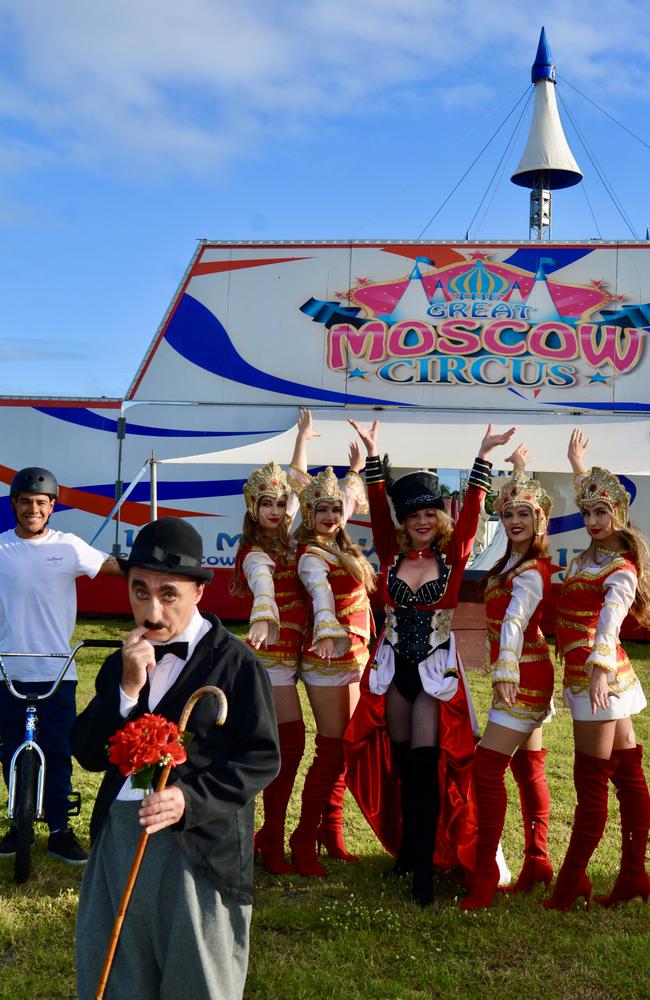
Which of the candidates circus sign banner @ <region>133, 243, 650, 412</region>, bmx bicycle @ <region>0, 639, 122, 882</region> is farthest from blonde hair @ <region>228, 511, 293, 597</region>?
circus sign banner @ <region>133, 243, 650, 412</region>

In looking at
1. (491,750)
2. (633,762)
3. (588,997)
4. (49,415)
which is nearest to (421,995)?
(588,997)

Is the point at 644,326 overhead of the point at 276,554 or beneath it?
overhead

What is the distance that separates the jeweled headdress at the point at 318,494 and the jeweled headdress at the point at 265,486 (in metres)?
0.12

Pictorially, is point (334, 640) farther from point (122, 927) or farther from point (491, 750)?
point (122, 927)

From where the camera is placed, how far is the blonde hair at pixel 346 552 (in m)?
4.33

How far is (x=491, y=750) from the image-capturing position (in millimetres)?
3912

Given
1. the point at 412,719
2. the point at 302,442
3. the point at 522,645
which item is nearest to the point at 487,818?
the point at 412,719

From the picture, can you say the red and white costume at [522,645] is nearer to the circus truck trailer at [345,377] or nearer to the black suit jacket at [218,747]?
the black suit jacket at [218,747]

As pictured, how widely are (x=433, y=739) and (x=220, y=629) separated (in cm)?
188

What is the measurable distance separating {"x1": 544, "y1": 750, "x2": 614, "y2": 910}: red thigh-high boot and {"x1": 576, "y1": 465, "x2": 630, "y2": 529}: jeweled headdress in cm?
101

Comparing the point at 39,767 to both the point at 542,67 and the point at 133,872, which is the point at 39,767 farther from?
the point at 542,67

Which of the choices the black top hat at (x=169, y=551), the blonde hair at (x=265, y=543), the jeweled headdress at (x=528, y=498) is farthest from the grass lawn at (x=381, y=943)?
the black top hat at (x=169, y=551)

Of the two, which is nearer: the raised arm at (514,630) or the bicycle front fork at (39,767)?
the raised arm at (514,630)

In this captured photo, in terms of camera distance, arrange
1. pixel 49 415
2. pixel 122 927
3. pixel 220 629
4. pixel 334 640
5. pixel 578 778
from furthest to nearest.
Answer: pixel 49 415
pixel 334 640
pixel 578 778
pixel 220 629
pixel 122 927
